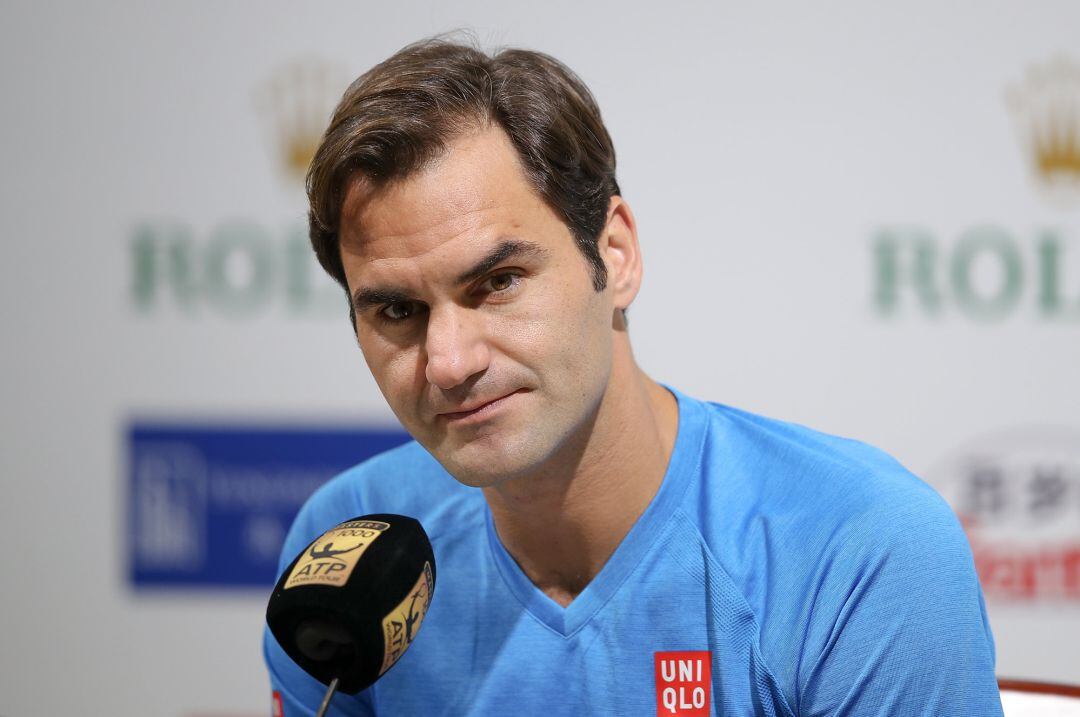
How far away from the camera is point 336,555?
2.90 feet

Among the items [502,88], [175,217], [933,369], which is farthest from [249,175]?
[933,369]

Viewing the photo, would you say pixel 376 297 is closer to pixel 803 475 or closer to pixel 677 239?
pixel 803 475

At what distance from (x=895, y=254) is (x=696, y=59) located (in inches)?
23.3

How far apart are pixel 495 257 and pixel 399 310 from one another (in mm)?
131

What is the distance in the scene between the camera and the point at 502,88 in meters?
1.20

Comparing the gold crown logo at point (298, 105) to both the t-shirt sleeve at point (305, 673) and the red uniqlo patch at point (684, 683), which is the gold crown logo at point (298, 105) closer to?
the t-shirt sleeve at point (305, 673)

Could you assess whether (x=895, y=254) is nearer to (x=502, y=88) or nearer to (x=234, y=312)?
(x=502, y=88)

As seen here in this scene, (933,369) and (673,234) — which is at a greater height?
(673,234)

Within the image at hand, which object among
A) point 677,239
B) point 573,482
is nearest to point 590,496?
point 573,482

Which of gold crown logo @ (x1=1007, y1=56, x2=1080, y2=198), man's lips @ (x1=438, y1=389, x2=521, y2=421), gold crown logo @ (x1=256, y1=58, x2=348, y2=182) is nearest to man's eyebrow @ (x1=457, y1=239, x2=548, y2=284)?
man's lips @ (x1=438, y1=389, x2=521, y2=421)

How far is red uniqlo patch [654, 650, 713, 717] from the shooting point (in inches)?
45.9

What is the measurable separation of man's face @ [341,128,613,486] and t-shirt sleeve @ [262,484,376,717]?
0.32 meters

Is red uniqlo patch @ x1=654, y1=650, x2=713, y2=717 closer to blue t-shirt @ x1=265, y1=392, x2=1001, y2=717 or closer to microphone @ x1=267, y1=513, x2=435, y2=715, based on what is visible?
blue t-shirt @ x1=265, y1=392, x2=1001, y2=717

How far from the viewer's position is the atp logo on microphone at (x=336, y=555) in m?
0.85
